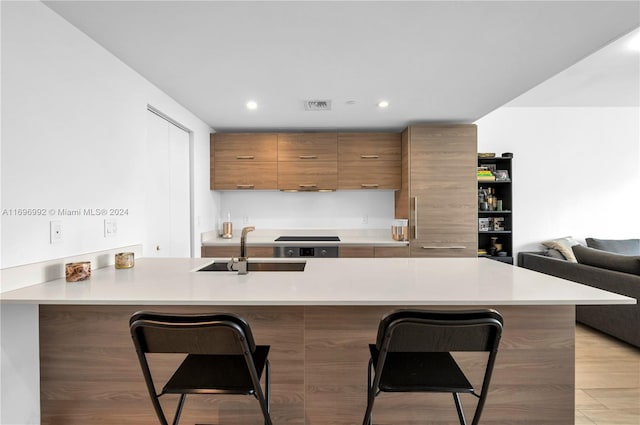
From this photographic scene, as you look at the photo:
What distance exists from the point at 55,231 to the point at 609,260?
171 inches

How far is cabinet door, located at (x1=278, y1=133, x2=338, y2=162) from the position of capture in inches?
156

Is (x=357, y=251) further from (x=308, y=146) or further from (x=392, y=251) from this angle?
(x=308, y=146)

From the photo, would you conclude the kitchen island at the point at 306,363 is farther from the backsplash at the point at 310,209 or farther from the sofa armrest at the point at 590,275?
the backsplash at the point at 310,209

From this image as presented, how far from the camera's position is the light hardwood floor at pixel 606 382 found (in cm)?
197

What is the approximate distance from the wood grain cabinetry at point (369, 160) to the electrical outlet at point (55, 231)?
282cm

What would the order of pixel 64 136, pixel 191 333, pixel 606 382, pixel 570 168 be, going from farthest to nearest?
pixel 570 168
pixel 606 382
pixel 64 136
pixel 191 333

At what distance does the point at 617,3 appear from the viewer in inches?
62.6

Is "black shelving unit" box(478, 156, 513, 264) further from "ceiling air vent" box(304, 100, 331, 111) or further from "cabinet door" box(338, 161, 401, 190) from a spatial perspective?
"ceiling air vent" box(304, 100, 331, 111)

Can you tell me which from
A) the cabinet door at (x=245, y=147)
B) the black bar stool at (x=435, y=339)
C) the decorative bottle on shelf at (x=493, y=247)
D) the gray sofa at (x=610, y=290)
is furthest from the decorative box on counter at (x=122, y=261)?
the decorative bottle on shelf at (x=493, y=247)

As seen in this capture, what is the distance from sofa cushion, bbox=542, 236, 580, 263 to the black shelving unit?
1.72 ft

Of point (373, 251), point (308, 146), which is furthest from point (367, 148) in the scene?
point (373, 251)

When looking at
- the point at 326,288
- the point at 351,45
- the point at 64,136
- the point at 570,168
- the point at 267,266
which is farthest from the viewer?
the point at 570,168

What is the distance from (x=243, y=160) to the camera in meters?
3.98

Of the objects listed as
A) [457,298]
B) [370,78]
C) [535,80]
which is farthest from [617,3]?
[457,298]
